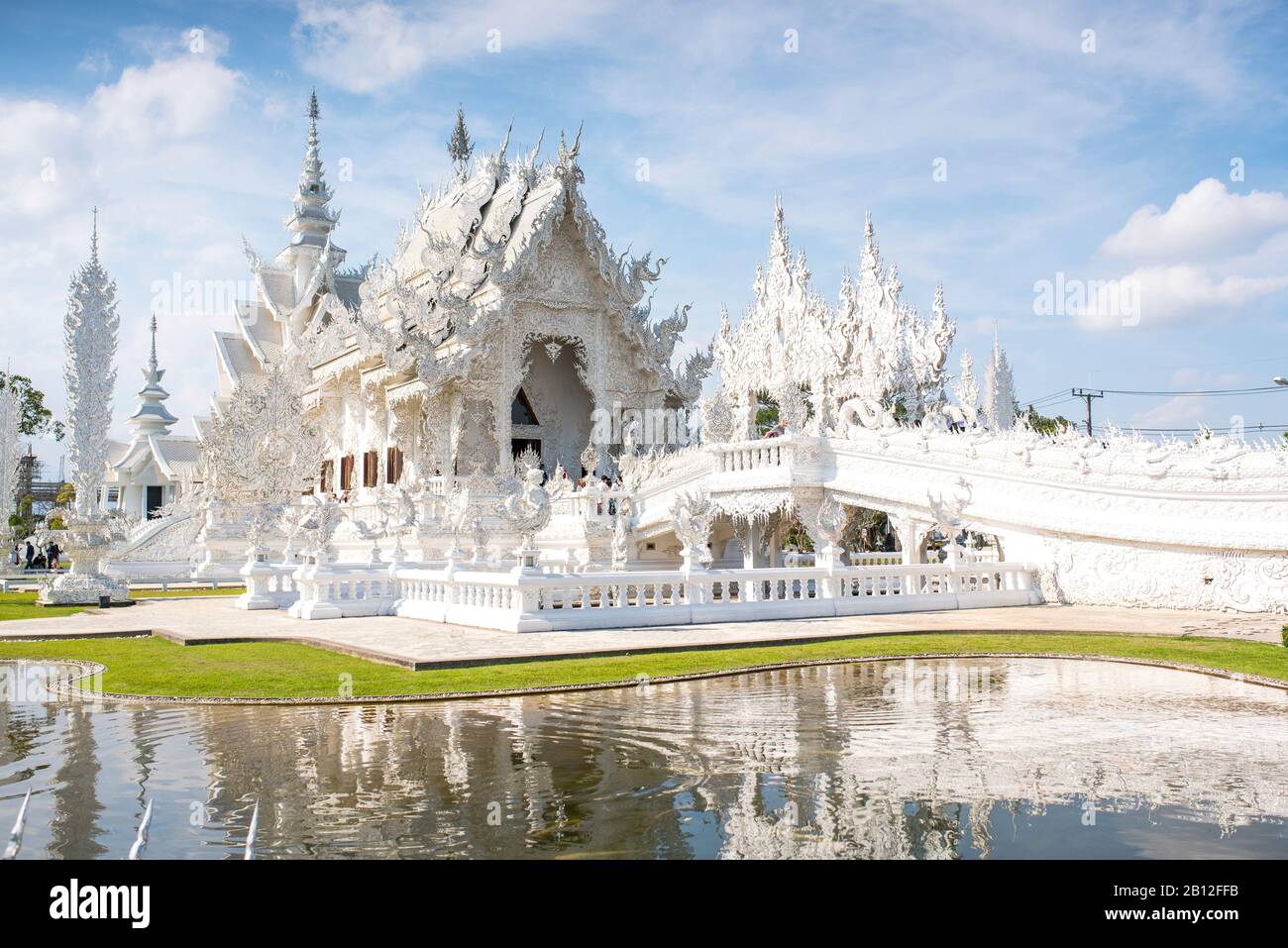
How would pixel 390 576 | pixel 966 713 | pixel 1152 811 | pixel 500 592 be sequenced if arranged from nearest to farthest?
pixel 1152 811
pixel 966 713
pixel 500 592
pixel 390 576

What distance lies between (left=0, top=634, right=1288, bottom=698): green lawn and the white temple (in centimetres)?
248

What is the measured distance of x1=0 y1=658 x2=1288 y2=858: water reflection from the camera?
4.29m

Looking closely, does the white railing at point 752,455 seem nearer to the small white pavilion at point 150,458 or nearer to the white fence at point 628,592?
the white fence at point 628,592

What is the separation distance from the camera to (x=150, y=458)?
160ft

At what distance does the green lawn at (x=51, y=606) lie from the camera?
16391 mm

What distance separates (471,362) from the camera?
82.5ft

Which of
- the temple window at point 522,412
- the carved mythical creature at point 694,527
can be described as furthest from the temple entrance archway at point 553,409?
the carved mythical creature at point 694,527

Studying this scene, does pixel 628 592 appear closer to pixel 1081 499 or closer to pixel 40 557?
pixel 1081 499

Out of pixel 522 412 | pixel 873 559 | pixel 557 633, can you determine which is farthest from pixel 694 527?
pixel 522 412

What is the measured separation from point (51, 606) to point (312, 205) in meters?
27.6
